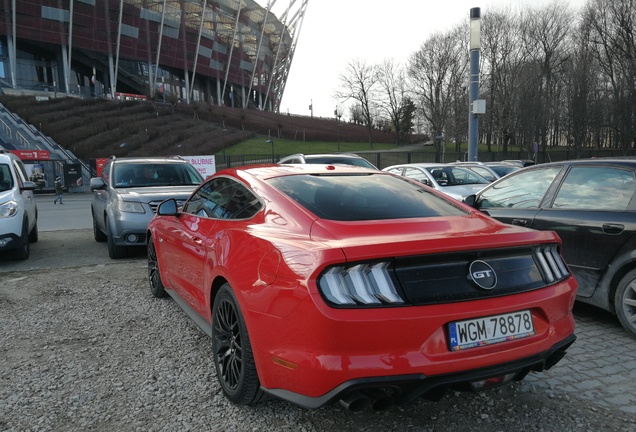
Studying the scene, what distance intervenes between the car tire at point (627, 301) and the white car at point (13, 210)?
8013mm

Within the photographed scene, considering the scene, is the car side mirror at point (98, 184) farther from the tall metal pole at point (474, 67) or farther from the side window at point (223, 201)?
the tall metal pole at point (474, 67)

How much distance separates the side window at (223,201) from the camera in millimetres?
3229

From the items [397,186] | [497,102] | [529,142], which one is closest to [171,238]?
[397,186]

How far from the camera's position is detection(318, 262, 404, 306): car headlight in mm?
2166

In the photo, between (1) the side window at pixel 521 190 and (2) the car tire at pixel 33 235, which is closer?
(1) the side window at pixel 521 190

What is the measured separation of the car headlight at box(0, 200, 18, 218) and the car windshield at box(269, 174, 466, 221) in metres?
5.93

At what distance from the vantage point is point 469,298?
2.28 metres

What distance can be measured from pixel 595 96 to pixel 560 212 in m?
50.2

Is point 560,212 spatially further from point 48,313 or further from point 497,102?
point 497,102

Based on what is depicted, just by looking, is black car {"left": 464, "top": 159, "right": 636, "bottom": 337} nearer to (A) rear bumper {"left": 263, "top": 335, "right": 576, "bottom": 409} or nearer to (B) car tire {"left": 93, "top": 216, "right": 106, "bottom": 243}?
(A) rear bumper {"left": 263, "top": 335, "right": 576, "bottom": 409}

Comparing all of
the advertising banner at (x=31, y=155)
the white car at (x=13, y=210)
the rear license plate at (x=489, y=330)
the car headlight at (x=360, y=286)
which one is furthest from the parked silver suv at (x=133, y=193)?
the advertising banner at (x=31, y=155)

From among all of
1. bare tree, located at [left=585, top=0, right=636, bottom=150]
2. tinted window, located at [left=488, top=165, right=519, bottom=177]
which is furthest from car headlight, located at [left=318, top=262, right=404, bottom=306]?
bare tree, located at [left=585, top=0, right=636, bottom=150]

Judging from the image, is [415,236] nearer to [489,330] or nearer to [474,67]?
[489,330]

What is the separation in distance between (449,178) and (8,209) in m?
9.00
